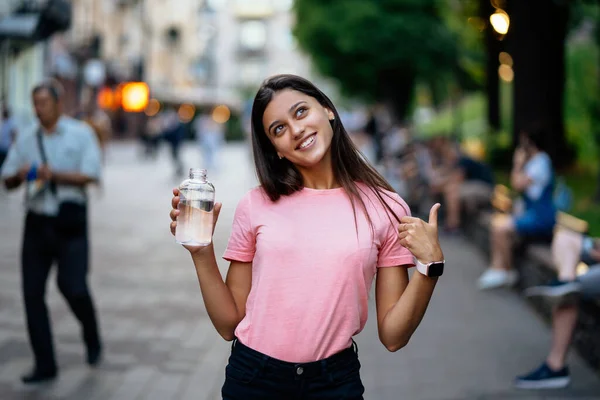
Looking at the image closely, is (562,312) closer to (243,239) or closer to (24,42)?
(243,239)

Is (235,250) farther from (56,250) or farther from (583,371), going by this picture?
(583,371)

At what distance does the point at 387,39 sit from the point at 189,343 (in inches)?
1152

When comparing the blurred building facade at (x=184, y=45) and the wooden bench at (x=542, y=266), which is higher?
the blurred building facade at (x=184, y=45)

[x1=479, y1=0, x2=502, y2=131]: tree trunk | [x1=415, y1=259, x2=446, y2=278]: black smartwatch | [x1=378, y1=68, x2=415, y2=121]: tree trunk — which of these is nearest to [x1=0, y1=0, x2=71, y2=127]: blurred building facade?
[x1=479, y1=0, x2=502, y2=131]: tree trunk

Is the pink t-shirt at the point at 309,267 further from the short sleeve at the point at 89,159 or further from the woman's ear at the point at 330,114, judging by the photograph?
the short sleeve at the point at 89,159

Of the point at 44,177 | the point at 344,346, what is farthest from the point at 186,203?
the point at 44,177

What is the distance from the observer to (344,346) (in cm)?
286

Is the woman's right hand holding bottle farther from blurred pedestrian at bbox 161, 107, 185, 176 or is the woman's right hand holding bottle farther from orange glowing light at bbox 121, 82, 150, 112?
orange glowing light at bbox 121, 82, 150, 112

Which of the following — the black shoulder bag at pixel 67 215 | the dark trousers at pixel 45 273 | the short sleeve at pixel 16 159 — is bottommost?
the dark trousers at pixel 45 273

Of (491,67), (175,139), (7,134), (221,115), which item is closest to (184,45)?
(221,115)

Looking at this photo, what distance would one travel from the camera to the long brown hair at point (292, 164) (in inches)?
115

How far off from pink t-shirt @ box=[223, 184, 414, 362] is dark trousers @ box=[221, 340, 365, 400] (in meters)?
0.03

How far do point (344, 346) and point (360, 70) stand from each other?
36.7 m

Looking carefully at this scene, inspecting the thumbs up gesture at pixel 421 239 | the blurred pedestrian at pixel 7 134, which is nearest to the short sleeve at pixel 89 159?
the thumbs up gesture at pixel 421 239
